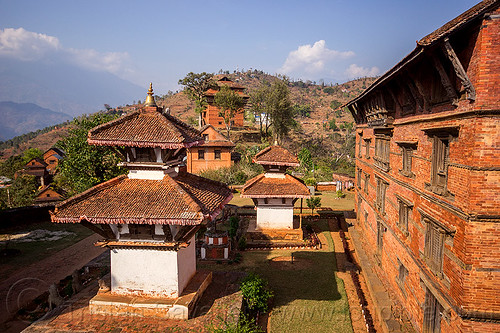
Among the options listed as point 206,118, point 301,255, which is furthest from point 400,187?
point 206,118

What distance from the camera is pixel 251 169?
45.2 m

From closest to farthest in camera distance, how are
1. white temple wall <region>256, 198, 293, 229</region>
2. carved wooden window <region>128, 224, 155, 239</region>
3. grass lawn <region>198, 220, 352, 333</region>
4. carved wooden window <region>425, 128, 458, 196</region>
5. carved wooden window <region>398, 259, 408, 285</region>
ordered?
carved wooden window <region>425, 128, 458, 196</region> < carved wooden window <region>128, 224, 155, 239</region> < grass lawn <region>198, 220, 352, 333</region> < carved wooden window <region>398, 259, 408, 285</region> < white temple wall <region>256, 198, 293, 229</region>

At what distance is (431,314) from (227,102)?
55.7 m

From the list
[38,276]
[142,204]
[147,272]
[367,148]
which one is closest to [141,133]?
[142,204]

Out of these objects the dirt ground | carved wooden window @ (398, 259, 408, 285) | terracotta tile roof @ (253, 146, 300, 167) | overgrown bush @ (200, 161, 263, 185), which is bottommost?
the dirt ground

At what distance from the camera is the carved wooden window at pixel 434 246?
909 cm

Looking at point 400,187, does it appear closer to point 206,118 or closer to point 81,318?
point 81,318

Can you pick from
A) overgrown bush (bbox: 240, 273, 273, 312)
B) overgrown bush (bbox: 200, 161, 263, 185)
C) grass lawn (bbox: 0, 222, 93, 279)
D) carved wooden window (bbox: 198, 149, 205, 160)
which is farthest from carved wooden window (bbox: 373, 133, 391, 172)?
carved wooden window (bbox: 198, 149, 205, 160)

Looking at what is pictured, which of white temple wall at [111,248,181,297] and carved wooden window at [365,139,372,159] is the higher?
carved wooden window at [365,139,372,159]

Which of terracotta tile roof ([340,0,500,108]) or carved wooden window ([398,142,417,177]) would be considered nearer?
terracotta tile roof ([340,0,500,108])

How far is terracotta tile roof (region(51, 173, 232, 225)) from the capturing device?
10383 mm

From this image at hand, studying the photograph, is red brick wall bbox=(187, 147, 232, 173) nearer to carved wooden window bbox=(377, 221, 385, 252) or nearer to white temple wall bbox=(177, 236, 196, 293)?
carved wooden window bbox=(377, 221, 385, 252)

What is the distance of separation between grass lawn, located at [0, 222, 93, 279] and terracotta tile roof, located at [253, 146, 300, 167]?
15275mm

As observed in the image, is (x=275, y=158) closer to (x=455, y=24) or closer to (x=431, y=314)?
(x=431, y=314)
